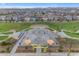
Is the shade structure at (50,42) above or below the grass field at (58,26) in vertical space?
below

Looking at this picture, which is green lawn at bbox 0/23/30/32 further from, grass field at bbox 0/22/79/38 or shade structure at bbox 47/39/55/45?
shade structure at bbox 47/39/55/45

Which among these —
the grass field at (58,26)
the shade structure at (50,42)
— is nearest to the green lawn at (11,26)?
the grass field at (58,26)

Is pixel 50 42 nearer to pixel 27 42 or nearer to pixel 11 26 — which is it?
pixel 27 42

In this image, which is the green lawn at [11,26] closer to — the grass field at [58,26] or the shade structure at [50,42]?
the grass field at [58,26]

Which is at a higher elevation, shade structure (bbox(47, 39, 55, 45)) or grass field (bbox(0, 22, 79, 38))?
grass field (bbox(0, 22, 79, 38))

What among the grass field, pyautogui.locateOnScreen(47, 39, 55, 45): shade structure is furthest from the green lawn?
pyautogui.locateOnScreen(47, 39, 55, 45): shade structure

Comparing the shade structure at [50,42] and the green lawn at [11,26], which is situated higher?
the green lawn at [11,26]

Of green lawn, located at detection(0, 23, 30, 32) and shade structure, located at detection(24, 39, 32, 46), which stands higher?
green lawn, located at detection(0, 23, 30, 32)

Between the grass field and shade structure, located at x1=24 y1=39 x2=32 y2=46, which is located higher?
the grass field

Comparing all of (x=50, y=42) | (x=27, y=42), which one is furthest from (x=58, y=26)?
(x=27, y=42)

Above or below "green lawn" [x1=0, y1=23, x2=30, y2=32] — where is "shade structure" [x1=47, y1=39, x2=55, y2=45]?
below

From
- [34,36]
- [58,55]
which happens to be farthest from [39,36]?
[58,55]

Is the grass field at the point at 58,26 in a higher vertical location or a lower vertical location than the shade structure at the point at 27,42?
higher
